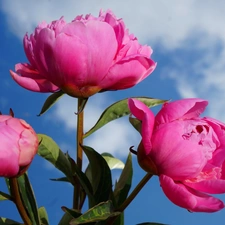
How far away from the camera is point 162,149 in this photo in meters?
0.93

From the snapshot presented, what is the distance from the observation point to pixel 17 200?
101 centimetres

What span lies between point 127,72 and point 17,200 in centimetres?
29

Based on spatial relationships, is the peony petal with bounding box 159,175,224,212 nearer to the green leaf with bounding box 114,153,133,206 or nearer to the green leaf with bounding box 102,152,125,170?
the green leaf with bounding box 114,153,133,206

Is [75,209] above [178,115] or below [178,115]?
below

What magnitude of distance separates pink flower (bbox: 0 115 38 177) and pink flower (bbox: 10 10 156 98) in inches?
5.3

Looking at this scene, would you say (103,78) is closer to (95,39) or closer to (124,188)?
(95,39)

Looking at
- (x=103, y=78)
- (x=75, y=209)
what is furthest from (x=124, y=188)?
(x=103, y=78)

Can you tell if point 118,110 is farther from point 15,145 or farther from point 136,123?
point 15,145

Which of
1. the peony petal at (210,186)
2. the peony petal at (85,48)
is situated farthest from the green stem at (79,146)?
the peony petal at (210,186)

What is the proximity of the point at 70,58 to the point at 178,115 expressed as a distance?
8.2 inches

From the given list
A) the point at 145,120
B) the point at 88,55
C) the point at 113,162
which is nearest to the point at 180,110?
the point at 145,120

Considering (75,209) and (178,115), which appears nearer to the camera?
(178,115)

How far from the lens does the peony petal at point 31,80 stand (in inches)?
44.2

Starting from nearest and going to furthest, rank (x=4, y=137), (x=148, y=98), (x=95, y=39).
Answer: (x=4, y=137) → (x=95, y=39) → (x=148, y=98)
